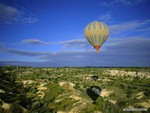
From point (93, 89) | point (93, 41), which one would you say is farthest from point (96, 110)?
point (93, 89)

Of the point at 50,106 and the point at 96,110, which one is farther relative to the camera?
the point at 50,106

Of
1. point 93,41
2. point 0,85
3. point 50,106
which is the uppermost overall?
point 93,41

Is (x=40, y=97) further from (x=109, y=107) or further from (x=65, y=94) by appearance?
(x=109, y=107)

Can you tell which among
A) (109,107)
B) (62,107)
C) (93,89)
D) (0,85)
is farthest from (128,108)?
(0,85)

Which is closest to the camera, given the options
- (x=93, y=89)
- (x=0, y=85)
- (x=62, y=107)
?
(x=62, y=107)

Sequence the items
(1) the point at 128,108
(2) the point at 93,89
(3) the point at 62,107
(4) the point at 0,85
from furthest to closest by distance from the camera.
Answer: (2) the point at 93,89
(4) the point at 0,85
(3) the point at 62,107
(1) the point at 128,108

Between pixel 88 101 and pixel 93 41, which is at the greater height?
pixel 93 41
